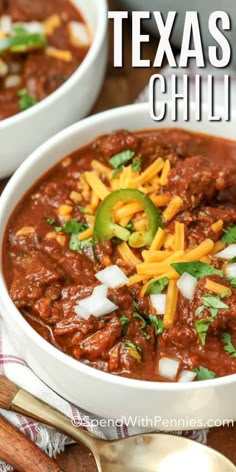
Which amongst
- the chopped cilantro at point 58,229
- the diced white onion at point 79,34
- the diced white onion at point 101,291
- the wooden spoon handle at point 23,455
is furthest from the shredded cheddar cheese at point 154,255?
the diced white onion at point 79,34

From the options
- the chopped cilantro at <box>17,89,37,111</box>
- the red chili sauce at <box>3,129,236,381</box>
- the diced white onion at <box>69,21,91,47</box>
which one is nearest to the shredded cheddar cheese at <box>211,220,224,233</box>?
the red chili sauce at <box>3,129,236,381</box>

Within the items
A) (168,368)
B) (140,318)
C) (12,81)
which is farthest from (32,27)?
(168,368)

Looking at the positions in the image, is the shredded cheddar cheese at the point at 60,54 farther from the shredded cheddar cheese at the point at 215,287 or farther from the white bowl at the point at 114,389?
the shredded cheddar cheese at the point at 215,287

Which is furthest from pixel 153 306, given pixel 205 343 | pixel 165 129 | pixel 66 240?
pixel 165 129

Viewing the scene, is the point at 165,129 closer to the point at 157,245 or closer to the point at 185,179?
the point at 185,179

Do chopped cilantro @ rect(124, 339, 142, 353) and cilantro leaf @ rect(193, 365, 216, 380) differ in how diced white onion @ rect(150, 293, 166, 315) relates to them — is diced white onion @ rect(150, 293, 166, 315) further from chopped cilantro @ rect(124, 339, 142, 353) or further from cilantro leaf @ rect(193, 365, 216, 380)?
cilantro leaf @ rect(193, 365, 216, 380)

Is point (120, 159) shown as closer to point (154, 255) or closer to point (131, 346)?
point (154, 255)
